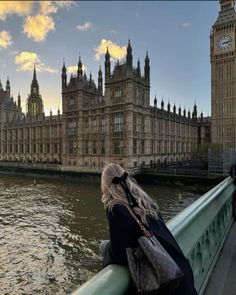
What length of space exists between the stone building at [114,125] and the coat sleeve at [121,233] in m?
38.7

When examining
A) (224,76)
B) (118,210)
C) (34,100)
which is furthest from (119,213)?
(34,100)

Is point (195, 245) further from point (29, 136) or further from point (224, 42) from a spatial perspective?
point (224, 42)

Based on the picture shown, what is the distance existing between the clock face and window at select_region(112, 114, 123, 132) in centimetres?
3728

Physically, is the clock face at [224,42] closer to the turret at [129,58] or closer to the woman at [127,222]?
the turret at [129,58]

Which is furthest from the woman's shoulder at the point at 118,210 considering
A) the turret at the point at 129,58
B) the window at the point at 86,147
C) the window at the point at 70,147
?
the window at the point at 70,147

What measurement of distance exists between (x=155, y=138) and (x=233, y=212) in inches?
1711

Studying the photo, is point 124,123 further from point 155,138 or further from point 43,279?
point 43,279

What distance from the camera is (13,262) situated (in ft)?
38.9

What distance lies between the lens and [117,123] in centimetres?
4272

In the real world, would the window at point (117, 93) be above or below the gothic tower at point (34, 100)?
below

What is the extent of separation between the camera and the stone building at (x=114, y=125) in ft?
136

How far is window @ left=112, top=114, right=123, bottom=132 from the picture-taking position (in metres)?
42.2

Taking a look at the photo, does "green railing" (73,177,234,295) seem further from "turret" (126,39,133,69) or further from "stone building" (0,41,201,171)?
"turret" (126,39,133,69)

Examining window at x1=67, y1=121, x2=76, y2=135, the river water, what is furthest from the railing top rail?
window at x1=67, y1=121, x2=76, y2=135
